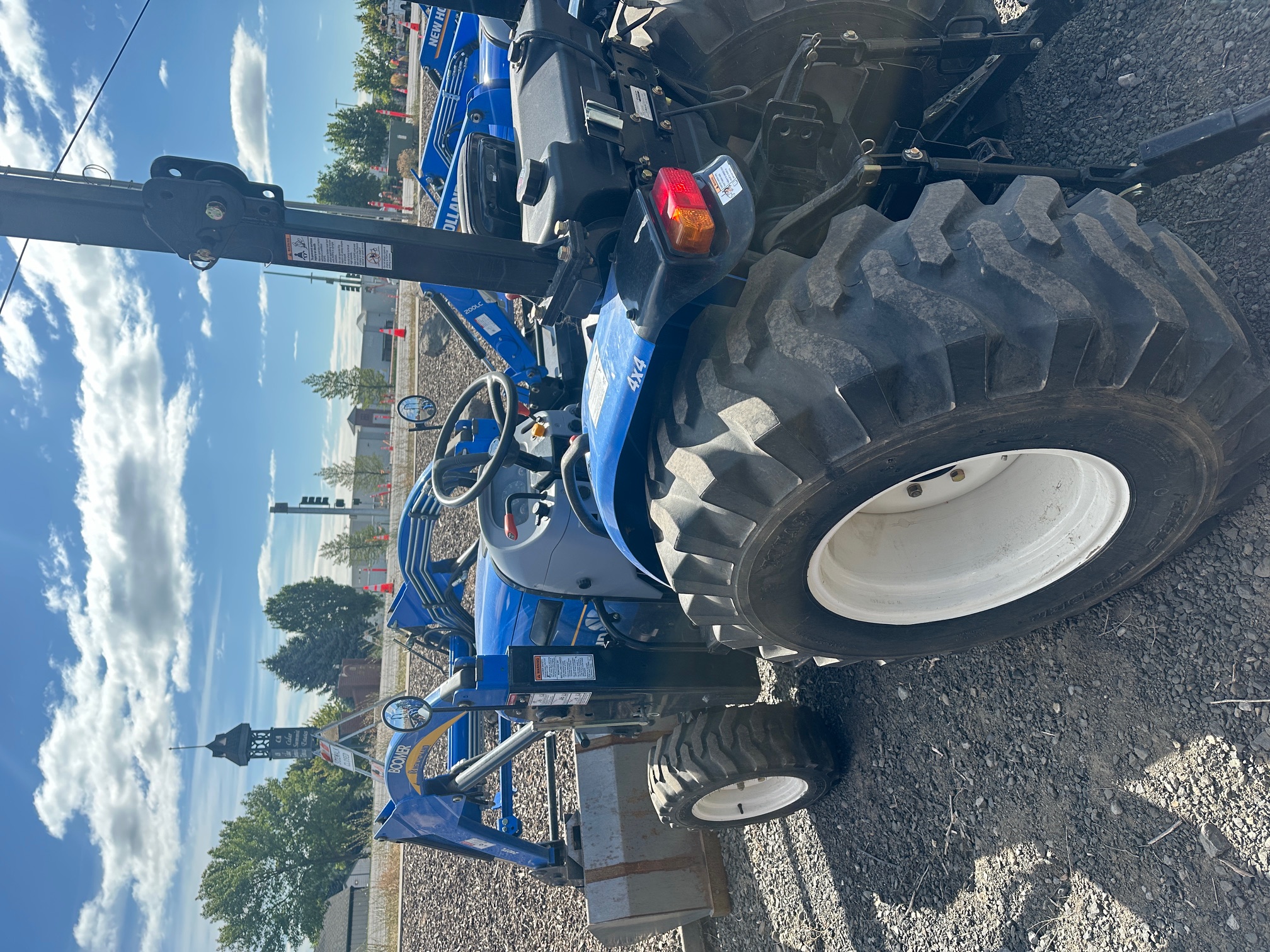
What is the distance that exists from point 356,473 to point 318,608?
15.3 m

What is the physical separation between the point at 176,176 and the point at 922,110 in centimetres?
259

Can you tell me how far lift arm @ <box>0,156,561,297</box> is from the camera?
6.58 ft

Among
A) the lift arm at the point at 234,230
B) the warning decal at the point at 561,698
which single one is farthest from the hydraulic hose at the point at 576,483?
the warning decal at the point at 561,698

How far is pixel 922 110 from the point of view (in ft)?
9.43

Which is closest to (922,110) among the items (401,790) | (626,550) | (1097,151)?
(1097,151)

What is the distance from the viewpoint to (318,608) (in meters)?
33.6

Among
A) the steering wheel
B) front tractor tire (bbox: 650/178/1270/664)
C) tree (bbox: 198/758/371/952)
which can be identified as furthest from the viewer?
tree (bbox: 198/758/371/952)

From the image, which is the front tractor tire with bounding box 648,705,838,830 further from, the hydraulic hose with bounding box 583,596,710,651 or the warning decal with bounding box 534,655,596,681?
the warning decal with bounding box 534,655,596,681

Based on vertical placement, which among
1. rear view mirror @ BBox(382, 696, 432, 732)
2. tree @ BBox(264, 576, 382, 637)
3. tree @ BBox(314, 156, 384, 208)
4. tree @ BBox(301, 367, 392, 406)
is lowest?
rear view mirror @ BBox(382, 696, 432, 732)

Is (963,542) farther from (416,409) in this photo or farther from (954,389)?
(416,409)

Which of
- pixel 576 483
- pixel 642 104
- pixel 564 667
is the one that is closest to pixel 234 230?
pixel 642 104

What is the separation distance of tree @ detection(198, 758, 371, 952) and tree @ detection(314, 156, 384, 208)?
18.3 metres

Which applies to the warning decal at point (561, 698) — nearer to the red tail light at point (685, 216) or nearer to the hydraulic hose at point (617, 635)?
the hydraulic hose at point (617, 635)

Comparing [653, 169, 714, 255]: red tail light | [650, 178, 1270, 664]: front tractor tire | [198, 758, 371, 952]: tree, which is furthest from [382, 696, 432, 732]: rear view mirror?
[198, 758, 371, 952]: tree
